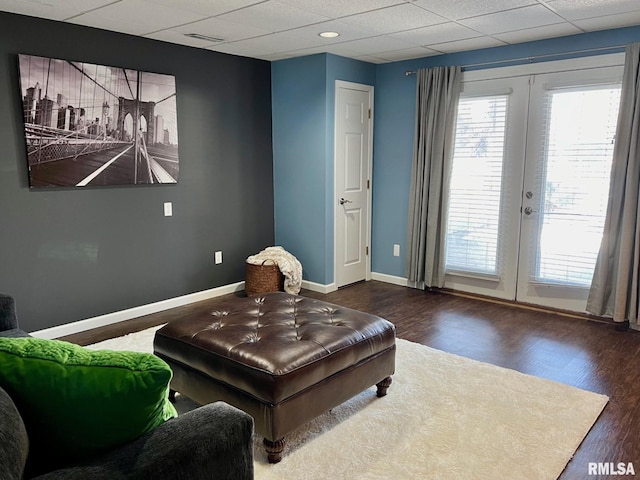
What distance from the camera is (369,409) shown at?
108 inches

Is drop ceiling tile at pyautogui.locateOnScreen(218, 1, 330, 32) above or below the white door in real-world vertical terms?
above

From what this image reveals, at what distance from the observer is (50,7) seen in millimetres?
3279

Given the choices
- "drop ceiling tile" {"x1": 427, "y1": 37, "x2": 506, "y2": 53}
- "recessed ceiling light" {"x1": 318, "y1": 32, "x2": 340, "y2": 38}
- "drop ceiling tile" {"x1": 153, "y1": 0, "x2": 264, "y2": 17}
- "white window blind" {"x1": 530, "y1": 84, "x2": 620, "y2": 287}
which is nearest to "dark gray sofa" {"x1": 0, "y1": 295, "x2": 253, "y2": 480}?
"drop ceiling tile" {"x1": 153, "y1": 0, "x2": 264, "y2": 17}

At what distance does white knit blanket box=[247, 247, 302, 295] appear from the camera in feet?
15.9

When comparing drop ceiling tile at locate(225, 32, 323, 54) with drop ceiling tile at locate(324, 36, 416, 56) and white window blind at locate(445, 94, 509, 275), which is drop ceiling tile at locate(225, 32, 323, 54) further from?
white window blind at locate(445, 94, 509, 275)

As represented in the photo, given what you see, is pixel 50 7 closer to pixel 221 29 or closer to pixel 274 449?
pixel 221 29

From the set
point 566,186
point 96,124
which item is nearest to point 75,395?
point 96,124

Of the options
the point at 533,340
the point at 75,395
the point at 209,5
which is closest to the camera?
the point at 75,395

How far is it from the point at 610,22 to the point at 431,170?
6.25 ft

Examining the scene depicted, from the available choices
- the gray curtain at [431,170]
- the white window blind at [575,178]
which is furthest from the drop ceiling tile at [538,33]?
the gray curtain at [431,170]

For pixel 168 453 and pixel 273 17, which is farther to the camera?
pixel 273 17

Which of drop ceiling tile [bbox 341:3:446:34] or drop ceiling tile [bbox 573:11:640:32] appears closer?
drop ceiling tile [bbox 341:3:446:34]

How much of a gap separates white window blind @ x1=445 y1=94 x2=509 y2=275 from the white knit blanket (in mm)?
1579

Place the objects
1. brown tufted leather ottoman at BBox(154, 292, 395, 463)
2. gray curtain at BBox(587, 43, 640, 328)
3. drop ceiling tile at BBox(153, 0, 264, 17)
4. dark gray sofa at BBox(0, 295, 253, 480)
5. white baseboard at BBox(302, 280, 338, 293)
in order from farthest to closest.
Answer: white baseboard at BBox(302, 280, 338, 293), gray curtain at BBox(587, 43, 640, 328), drop ceiling tile at BBox(153, 0, 264, 17), brown tufted leather ottoman at BBox(154, 292, 395, 463), dark gray sofa at BBox(0, 295, 253, 480)
